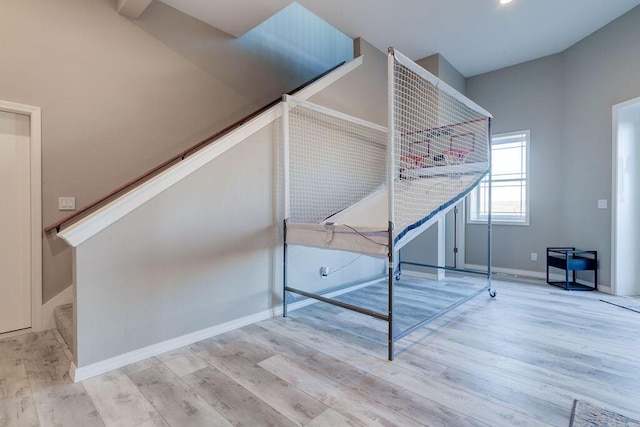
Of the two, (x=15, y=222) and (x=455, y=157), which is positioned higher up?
(x=455, y=157)

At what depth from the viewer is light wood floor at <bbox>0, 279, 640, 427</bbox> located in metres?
1.63

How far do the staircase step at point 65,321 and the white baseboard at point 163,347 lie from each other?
38 centimetres

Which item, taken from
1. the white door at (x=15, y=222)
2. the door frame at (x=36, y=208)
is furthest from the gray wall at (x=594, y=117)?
the white door at (x=15, y=222)

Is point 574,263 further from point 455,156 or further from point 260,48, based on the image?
point 260,48

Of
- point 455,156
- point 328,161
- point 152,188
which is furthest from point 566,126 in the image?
point 152,188

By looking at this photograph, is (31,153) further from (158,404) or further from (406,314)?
(406,314)

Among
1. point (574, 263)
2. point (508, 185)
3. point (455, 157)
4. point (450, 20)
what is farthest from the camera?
point (508, 185)

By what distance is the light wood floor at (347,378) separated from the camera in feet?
5.33

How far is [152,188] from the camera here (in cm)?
226

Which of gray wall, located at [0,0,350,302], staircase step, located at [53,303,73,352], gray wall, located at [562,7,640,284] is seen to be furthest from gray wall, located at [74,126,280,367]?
gray wall, located at [562,7,640,284]

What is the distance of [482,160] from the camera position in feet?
13.0

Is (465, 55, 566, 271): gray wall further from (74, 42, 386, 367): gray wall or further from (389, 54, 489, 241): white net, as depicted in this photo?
(74, 42, 386, 367): gray wall

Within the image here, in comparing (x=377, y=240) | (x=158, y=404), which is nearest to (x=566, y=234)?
(x=377, y=240)

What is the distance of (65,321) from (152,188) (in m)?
1.35
